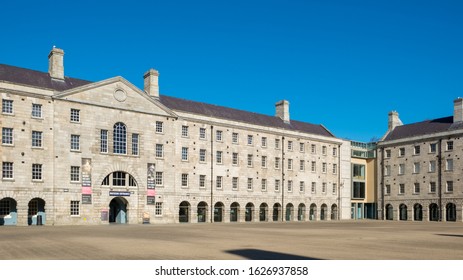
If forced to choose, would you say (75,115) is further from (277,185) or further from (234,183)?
(277,185)

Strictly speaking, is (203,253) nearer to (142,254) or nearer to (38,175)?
(142,254)

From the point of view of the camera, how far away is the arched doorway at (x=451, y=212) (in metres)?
67.8

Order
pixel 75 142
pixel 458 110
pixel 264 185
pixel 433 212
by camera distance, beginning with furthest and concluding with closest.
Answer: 1. pixel 433 212
2. pixel 458 110
3. pixel 264 185
4. pixel 75 142

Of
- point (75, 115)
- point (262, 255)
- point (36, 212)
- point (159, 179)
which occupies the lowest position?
point (36, 212)

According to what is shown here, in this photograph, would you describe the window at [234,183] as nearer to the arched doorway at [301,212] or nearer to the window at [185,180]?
the window at [185,180]

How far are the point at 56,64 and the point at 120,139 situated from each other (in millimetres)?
10021

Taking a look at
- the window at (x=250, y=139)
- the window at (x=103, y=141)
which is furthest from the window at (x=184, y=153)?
the window at (x=103, y=141)

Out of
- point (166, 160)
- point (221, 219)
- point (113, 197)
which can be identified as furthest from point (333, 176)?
point (113, 197)

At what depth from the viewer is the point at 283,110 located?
74.7m

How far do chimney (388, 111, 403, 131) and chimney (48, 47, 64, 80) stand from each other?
171 feet

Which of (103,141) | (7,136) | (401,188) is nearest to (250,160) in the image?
(103,141)

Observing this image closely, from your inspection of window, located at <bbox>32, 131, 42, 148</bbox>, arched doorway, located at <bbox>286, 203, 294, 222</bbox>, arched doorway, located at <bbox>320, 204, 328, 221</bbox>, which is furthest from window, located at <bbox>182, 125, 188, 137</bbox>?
arched doorway, located at <bbox>320, 204, 328, 221</bbox>

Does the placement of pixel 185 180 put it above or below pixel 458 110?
below

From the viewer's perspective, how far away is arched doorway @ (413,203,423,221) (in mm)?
72812
